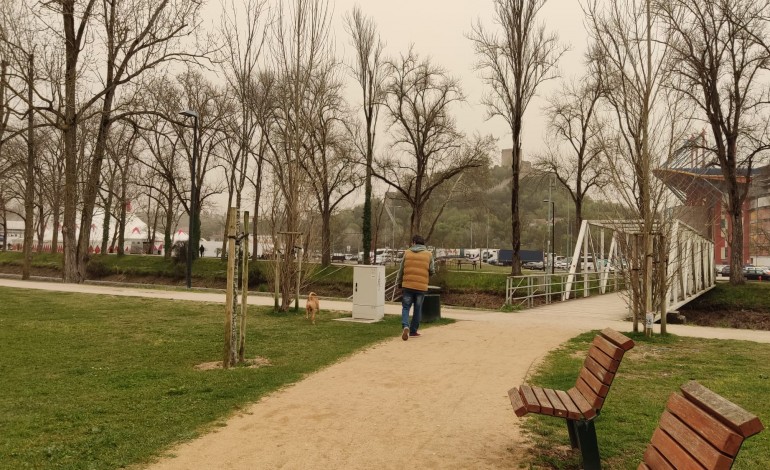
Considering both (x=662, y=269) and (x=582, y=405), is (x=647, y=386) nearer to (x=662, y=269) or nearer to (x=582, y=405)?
(x=582, y=405)

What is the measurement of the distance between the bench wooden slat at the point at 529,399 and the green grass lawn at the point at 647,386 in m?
0.48

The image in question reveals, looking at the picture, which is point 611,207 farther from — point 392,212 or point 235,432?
point 392,212

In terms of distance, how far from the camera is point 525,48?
23.8 meters

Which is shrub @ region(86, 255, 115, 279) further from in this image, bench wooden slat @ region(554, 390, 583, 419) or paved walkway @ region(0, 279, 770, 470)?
bench wooden slat @ region(554, 390, 583, 419)

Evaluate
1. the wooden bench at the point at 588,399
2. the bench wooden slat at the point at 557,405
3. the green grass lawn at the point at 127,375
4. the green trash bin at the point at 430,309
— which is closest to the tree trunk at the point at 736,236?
the green trash bin at the point at 430,309

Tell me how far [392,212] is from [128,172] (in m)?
27.3

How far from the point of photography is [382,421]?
5277 millimetres

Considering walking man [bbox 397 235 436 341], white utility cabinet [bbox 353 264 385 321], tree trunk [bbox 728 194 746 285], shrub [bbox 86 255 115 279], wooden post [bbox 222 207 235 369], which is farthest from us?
shrub [bbox 86 255 115 279]

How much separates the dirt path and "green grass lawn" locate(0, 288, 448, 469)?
0.35m

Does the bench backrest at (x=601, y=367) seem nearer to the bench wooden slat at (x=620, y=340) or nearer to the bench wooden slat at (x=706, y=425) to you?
the bench wooden slat at (x=620, y=340)

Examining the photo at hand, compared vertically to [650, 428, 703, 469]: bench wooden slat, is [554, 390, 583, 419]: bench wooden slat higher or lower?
lower

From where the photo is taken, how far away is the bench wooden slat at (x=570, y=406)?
3969 mm

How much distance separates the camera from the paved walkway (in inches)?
169

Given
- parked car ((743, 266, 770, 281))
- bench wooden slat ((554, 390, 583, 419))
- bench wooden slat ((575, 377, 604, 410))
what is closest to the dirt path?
bench wooden slat ((554, 390, 583, 419))
